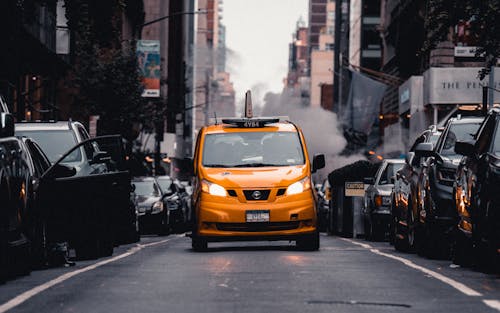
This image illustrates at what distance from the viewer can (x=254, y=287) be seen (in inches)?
464

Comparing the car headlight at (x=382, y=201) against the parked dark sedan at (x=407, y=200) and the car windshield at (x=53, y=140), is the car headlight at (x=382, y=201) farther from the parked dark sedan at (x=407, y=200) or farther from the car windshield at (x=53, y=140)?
the car windshield at (x=53, y=140)

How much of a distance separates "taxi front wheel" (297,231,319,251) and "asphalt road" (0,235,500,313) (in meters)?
2.86

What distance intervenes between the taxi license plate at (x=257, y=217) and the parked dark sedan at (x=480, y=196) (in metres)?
3.49

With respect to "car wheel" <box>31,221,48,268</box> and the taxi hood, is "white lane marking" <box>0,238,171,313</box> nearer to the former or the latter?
"car wheel" <box>31,221,48,268</box>

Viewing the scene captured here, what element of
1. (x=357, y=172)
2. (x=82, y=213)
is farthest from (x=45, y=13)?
(x=82, y=213)

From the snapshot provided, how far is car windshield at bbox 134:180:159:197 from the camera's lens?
36000 millimetres

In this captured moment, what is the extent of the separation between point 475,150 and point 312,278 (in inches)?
138

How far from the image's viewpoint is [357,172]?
3597cm

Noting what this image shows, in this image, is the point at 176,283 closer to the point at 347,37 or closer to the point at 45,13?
the point at 45,13

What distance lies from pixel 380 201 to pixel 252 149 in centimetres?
893

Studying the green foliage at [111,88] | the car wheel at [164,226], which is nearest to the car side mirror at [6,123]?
the car wheel at [164,226]

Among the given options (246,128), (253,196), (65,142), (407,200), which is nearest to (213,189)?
(253,196)

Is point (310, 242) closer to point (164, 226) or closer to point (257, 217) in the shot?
point (257, 217)

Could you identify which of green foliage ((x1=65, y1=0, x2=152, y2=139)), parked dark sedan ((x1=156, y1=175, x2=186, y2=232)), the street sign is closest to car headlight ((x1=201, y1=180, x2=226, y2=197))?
the street sign
